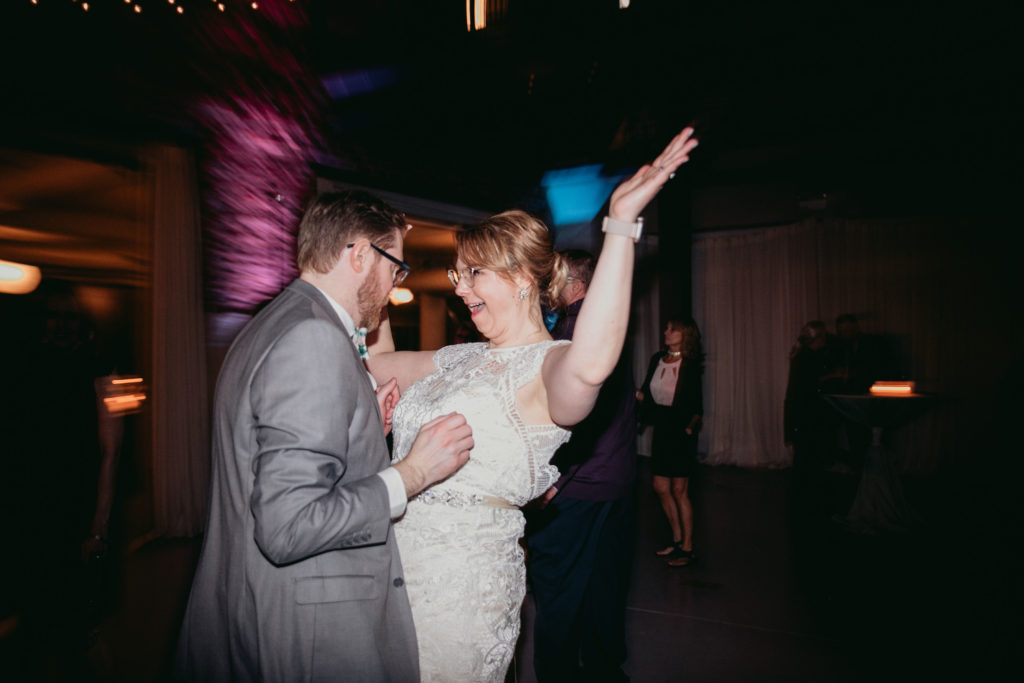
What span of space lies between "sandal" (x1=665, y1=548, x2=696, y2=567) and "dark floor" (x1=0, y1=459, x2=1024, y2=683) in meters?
0.08

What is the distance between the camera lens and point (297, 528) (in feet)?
2.95

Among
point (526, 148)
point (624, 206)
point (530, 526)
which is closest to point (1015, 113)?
point (526, 148)

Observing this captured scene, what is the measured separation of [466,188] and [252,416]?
15.1 ft

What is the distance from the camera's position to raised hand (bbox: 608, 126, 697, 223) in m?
0.95

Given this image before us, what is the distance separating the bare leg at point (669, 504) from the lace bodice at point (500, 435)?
2.86 meters

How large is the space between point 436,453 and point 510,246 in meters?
0.60

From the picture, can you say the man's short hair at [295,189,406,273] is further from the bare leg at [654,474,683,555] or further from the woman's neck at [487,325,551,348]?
the bare leg at [654,474,683,555]

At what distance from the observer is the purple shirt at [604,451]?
244 cm

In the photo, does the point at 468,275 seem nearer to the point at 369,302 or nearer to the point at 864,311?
the point at 369,302

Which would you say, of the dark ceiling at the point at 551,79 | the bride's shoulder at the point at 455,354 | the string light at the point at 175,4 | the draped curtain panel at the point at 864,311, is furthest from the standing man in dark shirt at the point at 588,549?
the draped curtain panel at the point at 864,311

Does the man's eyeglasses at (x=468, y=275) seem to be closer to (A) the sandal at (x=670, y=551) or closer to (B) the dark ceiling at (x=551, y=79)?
(B) the dark ceiling at (x=551, y=79)

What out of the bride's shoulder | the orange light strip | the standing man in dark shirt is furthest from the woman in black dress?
the bride's shoulder

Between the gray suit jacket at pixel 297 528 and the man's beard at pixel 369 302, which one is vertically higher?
the man's beard at pixel 369 302

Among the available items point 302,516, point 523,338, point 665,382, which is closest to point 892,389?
point 665,382
